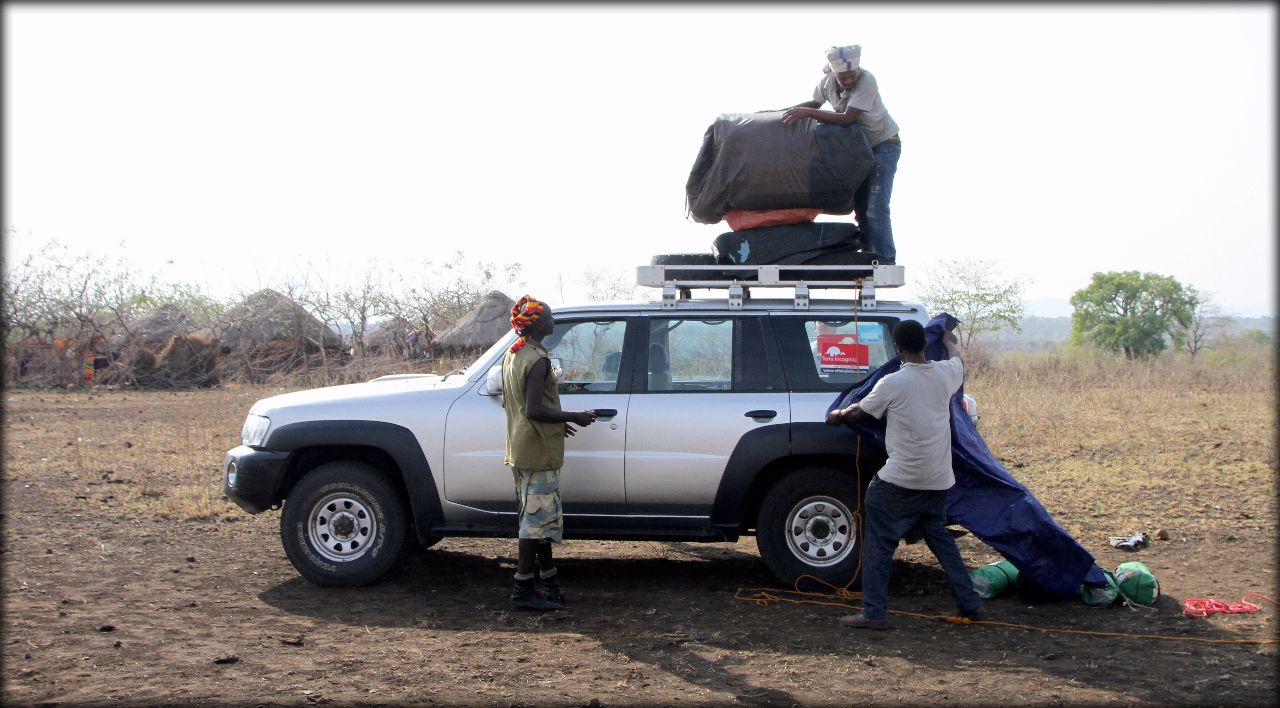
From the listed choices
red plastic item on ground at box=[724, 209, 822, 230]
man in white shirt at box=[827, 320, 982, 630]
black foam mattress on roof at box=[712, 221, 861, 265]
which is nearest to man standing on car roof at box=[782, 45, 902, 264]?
black foam mattress on roof at box=[712, 221, 861, 265]

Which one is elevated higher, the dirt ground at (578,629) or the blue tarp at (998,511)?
the blue tarp at (998,511)

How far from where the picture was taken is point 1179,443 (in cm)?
1265

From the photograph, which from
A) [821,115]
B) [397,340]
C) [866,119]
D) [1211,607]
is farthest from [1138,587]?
[397,340]

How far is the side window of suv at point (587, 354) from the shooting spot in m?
6.89

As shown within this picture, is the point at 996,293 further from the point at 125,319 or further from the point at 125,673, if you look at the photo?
the point at 125,673

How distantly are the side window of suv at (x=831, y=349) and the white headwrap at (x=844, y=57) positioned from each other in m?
1.59

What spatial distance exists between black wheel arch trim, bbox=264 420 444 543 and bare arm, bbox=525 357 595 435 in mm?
998

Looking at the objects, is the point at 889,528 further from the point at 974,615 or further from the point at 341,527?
the point at 341,527

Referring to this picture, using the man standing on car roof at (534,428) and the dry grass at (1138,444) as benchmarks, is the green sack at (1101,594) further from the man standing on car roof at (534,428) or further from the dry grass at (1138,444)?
the man standing on car roof at (534,428)

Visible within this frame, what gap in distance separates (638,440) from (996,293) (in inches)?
813

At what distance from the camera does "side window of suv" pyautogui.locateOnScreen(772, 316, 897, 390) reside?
6750 mm

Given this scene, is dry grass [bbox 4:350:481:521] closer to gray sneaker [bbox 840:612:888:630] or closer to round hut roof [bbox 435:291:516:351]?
round hut roof [bbox 435:291:516:351]

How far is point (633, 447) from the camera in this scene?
22.0 feet

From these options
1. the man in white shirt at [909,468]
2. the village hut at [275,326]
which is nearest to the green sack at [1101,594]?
the man in white shirt at [909,468]
